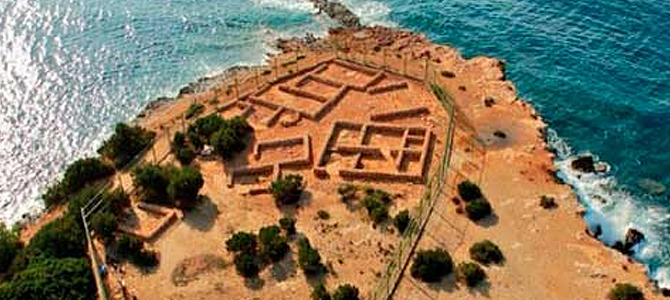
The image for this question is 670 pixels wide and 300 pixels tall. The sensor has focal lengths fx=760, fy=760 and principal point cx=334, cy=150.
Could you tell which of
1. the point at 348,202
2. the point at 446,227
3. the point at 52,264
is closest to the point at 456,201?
the point at 446,227

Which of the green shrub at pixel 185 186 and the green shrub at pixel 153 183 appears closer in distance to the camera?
the green shrub at pixel 185 186

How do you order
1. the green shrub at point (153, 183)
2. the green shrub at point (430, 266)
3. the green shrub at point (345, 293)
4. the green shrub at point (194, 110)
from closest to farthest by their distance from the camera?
the green shrub at point (345, 293) → the green shrub at point (430, 266) → the green shrub at point (153, 183) → the green shrub at point (194, 110)

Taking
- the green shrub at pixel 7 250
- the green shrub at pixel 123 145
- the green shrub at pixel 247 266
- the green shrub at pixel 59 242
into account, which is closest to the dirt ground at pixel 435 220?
the green shrub at pixel 247 266

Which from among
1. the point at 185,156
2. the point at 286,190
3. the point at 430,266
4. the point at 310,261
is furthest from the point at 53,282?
the point at 430,266

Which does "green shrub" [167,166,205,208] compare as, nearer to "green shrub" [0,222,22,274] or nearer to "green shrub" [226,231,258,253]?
"green shrub" [226,231,258,253]

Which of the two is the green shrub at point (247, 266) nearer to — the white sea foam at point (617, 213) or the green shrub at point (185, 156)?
the green shrub at point (185, 156)

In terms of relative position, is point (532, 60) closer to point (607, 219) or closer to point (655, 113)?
point (655, 113)
